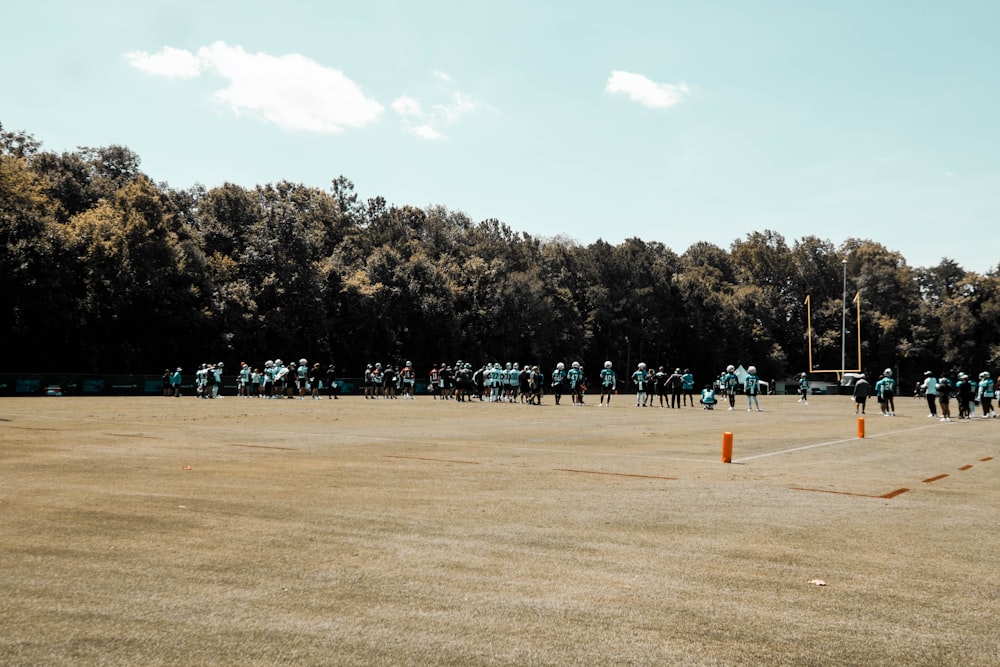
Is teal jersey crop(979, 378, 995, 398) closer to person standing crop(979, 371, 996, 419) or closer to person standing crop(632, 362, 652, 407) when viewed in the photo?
person standing crop(979, 371, 996, 419)

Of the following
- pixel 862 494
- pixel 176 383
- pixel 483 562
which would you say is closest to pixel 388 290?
pixel 176 383

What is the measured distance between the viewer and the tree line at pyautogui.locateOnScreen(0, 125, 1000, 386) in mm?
56906

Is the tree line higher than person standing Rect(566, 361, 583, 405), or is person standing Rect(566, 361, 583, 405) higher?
the tree line

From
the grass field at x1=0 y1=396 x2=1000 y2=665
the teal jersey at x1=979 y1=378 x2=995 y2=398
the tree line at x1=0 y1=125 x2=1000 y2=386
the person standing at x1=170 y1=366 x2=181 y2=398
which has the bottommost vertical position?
the grass field at x1=0 y1=396 x2=1000 y2=665

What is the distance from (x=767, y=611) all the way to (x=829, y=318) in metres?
113

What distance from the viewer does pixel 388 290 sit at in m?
74.0

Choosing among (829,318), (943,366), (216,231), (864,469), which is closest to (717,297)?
(829,318)

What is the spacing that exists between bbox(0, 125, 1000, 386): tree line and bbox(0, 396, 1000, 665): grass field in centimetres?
4564

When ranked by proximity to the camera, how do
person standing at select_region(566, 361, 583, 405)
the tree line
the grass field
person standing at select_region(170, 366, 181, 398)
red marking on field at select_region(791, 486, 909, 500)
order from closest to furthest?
the grass field
red marking on field at select_region(791, 486, 909, 500)
person standing at select_region(170, 366, 181, 398)
person standing at select_region(566, 361, 583, 405)
the tree line

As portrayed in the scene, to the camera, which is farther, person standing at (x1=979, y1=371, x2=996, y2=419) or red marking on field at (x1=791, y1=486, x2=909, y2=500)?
person standing at (x1=979, y1=371, x2=996, y2=419)

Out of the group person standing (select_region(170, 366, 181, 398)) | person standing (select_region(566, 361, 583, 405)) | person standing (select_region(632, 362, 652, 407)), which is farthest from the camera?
person standing (select_region(566, 361, 583, 405))

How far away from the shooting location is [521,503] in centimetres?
1010

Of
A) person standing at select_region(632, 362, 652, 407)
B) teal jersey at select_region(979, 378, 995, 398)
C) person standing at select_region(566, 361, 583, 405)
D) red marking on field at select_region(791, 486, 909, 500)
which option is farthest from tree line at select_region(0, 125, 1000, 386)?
red marking on field at select_region(791, 486, 909, 500)

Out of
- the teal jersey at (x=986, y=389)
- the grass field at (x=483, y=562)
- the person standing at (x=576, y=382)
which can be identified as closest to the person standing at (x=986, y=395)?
→ the teal jersey at (x=986, y=389)
